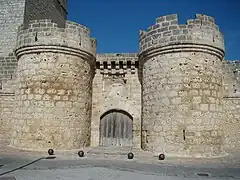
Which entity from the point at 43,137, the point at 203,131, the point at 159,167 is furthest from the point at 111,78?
the point at 159,167

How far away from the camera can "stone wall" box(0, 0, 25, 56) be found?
534 inches

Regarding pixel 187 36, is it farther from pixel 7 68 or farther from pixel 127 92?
pixel 7 68

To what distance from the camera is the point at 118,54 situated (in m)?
10.2

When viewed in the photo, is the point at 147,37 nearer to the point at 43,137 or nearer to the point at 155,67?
the point at 155,67

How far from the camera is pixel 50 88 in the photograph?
8.24 m

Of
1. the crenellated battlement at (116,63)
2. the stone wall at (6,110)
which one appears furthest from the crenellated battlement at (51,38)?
the stone wall at (6,110)

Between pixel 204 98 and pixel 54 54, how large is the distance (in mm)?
5759

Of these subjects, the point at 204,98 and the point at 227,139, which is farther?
the point at 227,139

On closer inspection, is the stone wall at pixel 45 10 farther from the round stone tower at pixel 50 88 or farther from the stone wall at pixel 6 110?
the stone wall at pixel 6 110

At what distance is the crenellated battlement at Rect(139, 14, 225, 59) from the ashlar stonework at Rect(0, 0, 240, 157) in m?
0.03

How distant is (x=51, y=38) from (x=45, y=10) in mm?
9107

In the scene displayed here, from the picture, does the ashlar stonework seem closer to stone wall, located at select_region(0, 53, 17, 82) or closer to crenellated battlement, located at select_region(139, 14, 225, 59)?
crenellated battlement, located at select_region(139, 14, 225, 59)

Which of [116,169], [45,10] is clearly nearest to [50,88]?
[116,169]

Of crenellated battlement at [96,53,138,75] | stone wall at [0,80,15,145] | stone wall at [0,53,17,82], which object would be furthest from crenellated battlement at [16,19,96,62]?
stone wall at [0,53,17,82]
